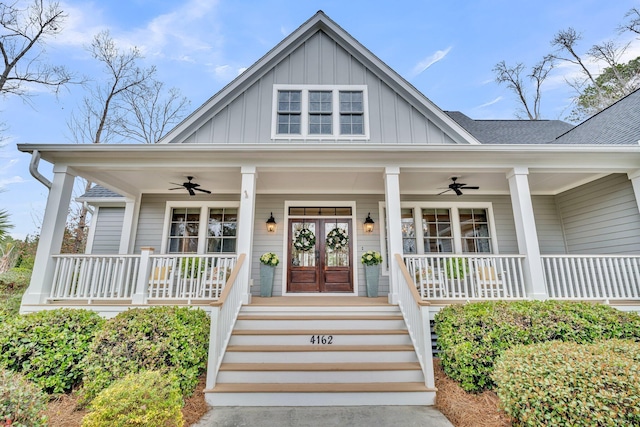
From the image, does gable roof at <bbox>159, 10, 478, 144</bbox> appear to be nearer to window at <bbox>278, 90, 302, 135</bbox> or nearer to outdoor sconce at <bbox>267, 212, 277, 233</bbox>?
window at <bbox>278, 90, 302, 135</bbox>

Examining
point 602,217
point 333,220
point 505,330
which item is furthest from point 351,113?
point 602,217

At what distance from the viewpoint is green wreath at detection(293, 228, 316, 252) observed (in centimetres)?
727

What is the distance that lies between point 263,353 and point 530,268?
4.72 meters

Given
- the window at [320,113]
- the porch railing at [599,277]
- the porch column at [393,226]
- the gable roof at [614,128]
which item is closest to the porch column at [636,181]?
the gable roof at [614,128]

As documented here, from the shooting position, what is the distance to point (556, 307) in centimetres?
408

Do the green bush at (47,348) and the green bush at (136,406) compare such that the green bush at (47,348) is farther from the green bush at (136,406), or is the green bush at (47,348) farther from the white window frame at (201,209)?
the white window frame at (201,209)

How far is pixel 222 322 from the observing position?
3809mm

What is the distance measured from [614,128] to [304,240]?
25.6 feet

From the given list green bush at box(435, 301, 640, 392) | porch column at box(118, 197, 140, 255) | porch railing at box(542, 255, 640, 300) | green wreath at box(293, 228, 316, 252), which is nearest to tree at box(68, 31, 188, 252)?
porch column at box(118, 197, 140, 255)

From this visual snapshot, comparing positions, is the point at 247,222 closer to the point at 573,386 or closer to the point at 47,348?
the point at 47,348

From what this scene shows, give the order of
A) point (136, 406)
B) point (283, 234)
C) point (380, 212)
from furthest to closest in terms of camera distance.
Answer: point (380, 212)
point (283, 234)
point (136, 406)

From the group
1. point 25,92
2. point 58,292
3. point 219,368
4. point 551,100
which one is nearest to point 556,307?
point 219,368

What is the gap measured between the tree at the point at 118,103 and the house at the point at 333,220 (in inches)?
355

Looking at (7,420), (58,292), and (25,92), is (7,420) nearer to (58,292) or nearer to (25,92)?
(58,292)
